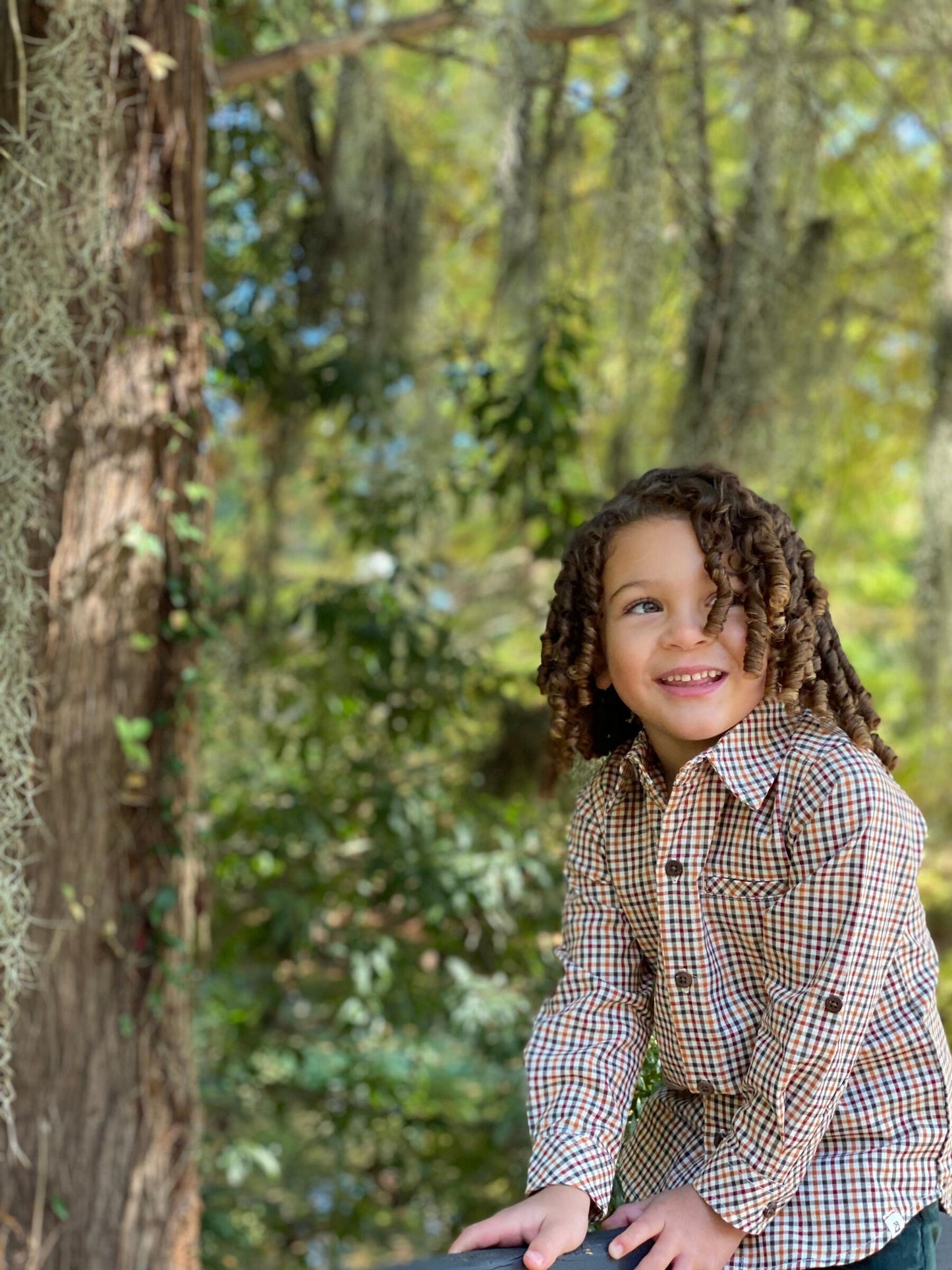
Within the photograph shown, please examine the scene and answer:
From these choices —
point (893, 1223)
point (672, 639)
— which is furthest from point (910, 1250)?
point (672, 639)

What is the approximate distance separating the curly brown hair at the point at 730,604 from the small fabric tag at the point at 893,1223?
15.3 inches

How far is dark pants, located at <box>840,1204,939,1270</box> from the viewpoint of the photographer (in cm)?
110

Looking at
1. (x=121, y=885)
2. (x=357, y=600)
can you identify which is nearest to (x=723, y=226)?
(x=357, y=600)

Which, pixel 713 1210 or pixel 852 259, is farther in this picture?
pixel 852 259

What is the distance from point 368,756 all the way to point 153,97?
180cm

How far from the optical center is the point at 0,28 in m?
1.99

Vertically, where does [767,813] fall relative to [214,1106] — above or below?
above

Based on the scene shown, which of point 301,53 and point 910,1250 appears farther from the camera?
point 301,53

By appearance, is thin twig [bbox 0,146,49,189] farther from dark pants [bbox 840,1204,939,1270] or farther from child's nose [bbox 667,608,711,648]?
dark pants [bbox 840,1204,939,1270]

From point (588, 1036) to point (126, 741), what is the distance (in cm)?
116

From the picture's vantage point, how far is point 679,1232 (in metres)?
1.08

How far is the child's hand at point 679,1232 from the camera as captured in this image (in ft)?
3.49

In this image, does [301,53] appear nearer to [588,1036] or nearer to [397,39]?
[397,39]

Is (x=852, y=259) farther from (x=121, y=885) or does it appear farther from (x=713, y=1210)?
(x=713, y=1210)
